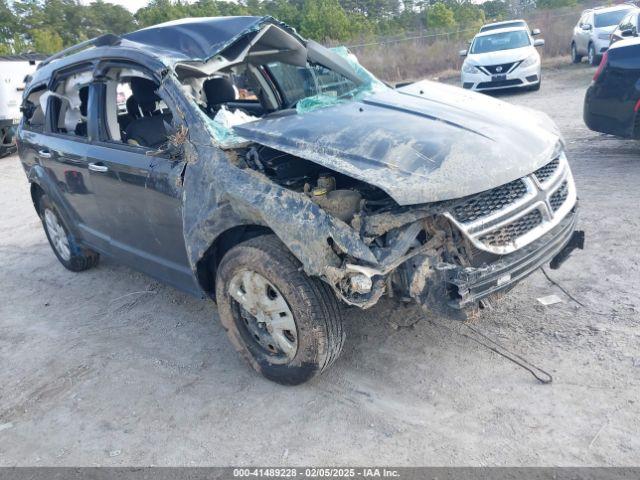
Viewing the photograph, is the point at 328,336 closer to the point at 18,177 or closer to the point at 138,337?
the point at 138,337

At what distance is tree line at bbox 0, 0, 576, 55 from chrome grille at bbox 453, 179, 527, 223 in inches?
1015

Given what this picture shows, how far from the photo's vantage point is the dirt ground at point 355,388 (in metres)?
2.76

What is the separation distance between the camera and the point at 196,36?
3.92 meters

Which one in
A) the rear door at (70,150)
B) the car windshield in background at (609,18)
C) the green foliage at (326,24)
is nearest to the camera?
the rear door at (70,150)

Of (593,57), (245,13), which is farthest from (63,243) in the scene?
(245,13)

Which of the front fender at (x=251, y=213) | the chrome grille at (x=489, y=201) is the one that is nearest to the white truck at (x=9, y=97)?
the front fender at (x=251, y=213)

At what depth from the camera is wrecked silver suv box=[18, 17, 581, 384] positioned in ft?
9.28

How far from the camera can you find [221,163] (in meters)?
3.25

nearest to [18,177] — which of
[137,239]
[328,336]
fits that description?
[137,239]

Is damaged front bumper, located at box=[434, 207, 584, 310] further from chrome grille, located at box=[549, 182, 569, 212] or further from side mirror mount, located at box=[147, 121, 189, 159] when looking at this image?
side mirror mount, located at box=[147, 121, 189, 159]

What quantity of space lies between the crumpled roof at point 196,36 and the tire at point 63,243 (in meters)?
2.06

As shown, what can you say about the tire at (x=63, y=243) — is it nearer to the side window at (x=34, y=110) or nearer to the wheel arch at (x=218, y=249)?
→ the side window at (x=34, y=110)

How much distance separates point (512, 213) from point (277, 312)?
4.50 ft

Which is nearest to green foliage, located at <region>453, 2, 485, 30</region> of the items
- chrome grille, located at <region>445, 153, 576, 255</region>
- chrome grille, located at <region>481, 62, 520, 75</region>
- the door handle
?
chrome grille, located at <region>481, 62, 520, 75</region>
